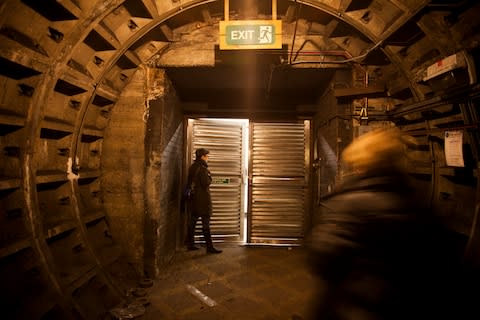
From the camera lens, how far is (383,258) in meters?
1.71

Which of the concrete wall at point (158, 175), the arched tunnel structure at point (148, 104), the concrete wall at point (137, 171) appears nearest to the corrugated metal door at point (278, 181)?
the arched tunnel structure at point (148, 104)

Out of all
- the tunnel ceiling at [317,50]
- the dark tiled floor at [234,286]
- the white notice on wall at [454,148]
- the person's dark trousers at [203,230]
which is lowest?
the dark tiled floor at [234,286]

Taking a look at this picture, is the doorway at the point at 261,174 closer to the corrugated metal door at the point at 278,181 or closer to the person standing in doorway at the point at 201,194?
the corrugated metal door at the point at 278,181

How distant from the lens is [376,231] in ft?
5.82

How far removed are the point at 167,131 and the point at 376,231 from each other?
177 inches

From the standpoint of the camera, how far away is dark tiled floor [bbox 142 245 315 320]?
390 centimetres

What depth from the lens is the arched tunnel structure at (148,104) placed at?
3.11 meters

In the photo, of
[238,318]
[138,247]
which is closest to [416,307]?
[238,318]

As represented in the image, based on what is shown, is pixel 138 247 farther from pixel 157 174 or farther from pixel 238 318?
pixel 238 318

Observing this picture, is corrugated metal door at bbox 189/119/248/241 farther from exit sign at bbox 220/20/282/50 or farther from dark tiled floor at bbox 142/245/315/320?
exit sign at bbox 220/20/282/50

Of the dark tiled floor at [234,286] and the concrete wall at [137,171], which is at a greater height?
the concrete wall at [137,171]

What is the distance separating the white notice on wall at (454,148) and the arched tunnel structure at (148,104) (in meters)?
0.04

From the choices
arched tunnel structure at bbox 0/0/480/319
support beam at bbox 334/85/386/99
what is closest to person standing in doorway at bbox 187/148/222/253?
arched tunnel structure at bbox 0/0/480/319

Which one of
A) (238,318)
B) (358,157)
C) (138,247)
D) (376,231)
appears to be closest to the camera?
(376,231)
